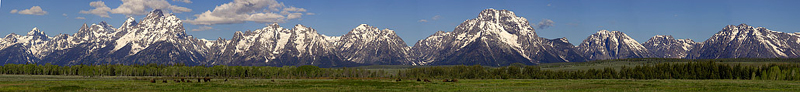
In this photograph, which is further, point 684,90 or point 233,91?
point 684,90

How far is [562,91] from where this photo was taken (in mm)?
113688

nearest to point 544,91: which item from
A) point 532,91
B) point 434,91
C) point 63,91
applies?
point 532,91

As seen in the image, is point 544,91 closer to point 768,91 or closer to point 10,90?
point 768,91

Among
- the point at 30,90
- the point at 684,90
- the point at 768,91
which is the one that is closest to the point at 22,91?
the point at 30,90

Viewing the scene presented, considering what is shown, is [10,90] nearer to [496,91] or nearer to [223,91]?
[223,91]

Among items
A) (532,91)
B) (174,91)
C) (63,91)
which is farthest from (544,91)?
(63,91)

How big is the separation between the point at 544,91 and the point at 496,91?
22.3 feet

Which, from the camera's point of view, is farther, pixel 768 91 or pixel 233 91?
pixel 768 91

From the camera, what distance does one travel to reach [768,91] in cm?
11850

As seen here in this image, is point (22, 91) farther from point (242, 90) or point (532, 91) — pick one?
point (532, 91)

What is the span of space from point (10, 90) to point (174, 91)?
78.1 feet

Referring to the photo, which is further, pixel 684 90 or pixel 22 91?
pixel 684 90

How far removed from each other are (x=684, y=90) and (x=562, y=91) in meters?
19.9

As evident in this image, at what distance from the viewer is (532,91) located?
114 m
